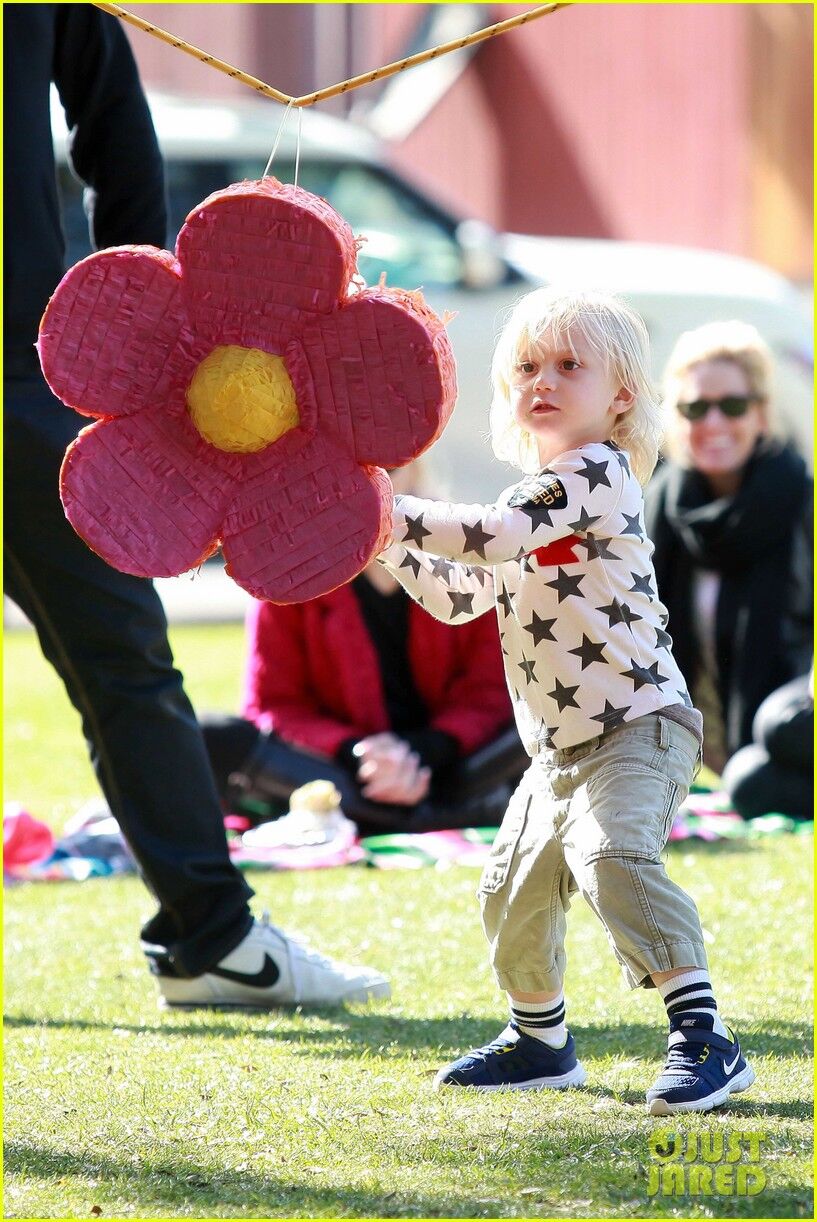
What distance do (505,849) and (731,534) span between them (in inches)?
98.7

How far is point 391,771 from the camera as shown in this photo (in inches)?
173

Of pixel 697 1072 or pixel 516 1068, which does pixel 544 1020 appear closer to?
pixel 516 1068

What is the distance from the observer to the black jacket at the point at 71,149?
280 cm

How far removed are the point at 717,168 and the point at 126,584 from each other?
46.3 feet

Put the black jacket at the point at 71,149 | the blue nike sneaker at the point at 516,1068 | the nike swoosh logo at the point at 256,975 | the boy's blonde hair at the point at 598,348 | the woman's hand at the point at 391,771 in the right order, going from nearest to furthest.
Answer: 1. the boy's blonde hair at the point at 598,348
2. the blue nike sneaker at the point at 516,1068
3. the black jacket at the point at 71,149
4. the nike swoosh logo at the point at 256,975
5. the woman's hand at the point at 391,771

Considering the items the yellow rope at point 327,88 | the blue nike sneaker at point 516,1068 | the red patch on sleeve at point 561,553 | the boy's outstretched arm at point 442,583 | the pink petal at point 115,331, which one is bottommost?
the blue nike sneaker at point 516,1068

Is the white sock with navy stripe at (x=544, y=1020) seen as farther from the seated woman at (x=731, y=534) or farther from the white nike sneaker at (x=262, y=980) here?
the seated woman at (x=731, y=534)

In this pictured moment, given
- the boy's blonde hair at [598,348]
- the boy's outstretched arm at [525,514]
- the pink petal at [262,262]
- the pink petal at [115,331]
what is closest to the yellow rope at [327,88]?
the pink petal at [262,262]

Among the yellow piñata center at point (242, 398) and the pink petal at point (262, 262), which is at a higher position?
the pink petal at point (262, 262)

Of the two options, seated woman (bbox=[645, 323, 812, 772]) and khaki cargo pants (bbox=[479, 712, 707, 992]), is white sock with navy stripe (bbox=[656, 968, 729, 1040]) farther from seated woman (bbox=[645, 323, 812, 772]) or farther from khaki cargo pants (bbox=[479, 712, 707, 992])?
seated woman (bbox=[645, 323, 812, 772])

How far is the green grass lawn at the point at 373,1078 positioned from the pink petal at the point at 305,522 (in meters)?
0.74

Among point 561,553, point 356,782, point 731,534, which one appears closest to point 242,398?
point 561,553

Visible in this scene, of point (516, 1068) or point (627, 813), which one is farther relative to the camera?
point (516, 1068)

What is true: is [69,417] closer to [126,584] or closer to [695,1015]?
[126,584]
